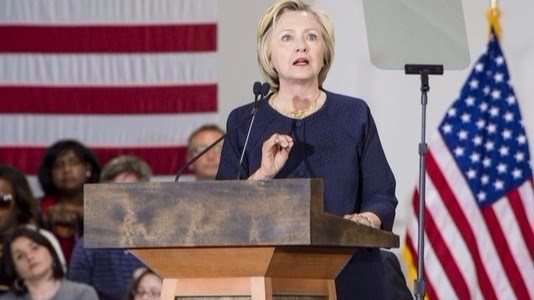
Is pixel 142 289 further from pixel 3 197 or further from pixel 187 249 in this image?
pixel 187 249

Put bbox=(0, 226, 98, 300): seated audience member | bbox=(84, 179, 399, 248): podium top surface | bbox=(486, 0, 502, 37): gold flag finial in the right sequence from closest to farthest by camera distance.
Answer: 1. bbox=(84, 179, 399, 248): podium top surface
2. bbox=(0, 226, 98, 300): seated audience member
3. bbox=(486, 0, 502, 37): gold flag finial

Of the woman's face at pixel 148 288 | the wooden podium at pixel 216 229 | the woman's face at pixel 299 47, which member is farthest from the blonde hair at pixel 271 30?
the woman's face at pixel 148 288

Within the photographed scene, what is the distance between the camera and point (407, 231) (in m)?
6.62

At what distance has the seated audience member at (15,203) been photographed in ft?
22.0

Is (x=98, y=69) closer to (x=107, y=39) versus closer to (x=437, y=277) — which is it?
(x=107, y=39)

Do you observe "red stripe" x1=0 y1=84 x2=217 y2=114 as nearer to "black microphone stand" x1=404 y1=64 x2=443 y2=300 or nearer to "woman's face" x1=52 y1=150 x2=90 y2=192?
"woman's face" x1=52 y1=150 x2=90 y2=192

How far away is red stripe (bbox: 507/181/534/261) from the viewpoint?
643cm

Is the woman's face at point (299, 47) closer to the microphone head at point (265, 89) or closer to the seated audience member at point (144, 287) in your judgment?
Result: the microphone head at point (265, 89)

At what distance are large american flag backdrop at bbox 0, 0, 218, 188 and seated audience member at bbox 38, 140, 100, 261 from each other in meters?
0.56

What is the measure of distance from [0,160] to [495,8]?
A: 9.13 feet

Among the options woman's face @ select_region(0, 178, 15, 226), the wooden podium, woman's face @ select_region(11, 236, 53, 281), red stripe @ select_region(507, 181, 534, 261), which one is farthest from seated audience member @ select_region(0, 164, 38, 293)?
the wooden podium

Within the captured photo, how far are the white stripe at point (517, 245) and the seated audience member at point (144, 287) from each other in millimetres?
1600

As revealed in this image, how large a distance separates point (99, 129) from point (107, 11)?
0.63 metres

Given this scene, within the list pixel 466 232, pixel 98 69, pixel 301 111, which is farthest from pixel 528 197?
pixel 301 111
